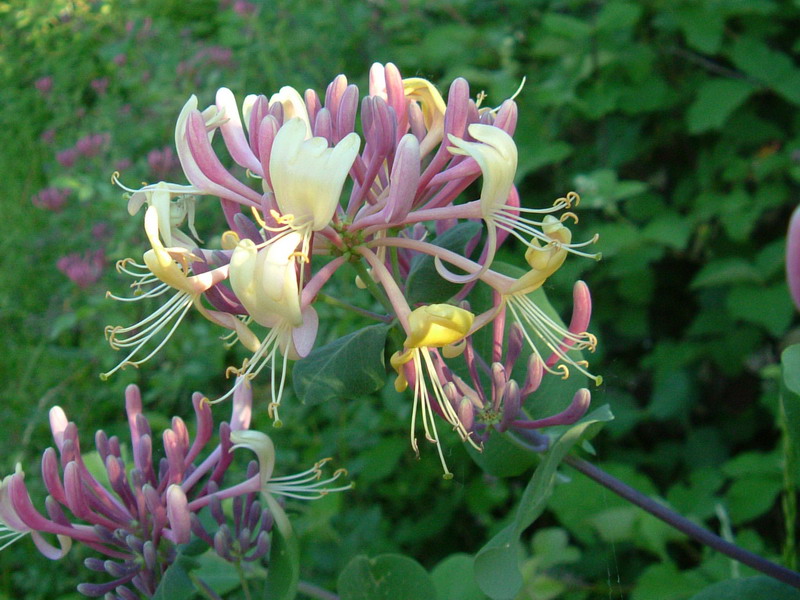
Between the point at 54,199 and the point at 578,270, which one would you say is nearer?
the point at 578,270

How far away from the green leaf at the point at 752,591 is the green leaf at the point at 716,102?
118cm

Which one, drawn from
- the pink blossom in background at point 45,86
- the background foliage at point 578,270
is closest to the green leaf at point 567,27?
the background foliage at point 578,270

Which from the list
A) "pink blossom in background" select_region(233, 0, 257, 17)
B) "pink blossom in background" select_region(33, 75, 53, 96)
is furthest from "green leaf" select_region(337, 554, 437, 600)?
"pink blossom in background" select_region(33, 75, 53, 96)

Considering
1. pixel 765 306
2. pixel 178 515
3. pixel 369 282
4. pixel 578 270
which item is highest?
pixel 369 282

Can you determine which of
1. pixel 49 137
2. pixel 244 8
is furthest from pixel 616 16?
pixel 49 137

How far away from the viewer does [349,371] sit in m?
0.67

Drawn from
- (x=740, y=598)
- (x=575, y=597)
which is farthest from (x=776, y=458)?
(x=740, y=598)

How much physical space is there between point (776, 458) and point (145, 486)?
1.19m

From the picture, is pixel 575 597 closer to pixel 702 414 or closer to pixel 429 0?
pixel 702 414

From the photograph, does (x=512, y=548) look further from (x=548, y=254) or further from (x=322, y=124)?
(x=322, y=124)

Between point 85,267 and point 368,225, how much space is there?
1225 millimetres

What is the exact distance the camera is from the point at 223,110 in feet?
2.13

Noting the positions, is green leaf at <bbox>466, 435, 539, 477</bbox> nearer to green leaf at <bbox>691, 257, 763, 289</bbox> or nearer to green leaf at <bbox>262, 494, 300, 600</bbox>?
green leaf at <bbox>262, 494, 300, 600</bbox>

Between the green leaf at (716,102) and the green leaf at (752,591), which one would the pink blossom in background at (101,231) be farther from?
the green leaf at (752,591)
